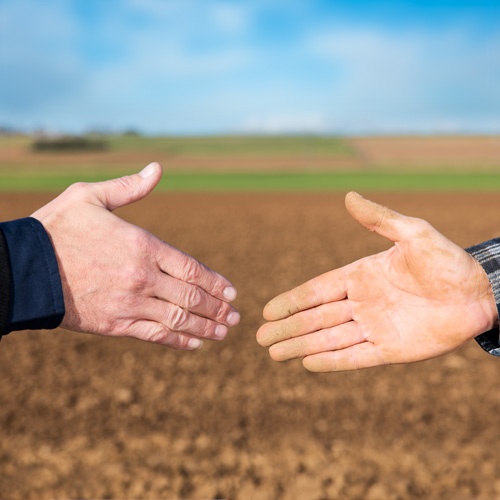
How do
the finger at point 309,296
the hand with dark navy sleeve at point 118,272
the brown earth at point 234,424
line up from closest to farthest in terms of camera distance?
the hand with dark navy sleeve at point 118,272 → the finger at point 309,296 → the brown earth at point 234,424

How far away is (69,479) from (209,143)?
5103cm

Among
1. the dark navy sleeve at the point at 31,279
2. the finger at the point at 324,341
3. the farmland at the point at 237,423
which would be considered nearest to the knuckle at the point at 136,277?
the dark navy sleeve at the point at 31,279

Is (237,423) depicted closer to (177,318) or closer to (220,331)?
(220,331)

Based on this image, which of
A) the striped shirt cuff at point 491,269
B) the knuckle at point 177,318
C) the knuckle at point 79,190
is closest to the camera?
the knuckle at point 79,190

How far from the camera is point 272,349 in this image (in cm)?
295

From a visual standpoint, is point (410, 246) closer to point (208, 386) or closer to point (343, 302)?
point (343, 302)

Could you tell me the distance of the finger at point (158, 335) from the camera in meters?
2.70

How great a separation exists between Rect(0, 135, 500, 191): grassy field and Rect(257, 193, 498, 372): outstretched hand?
27.0m

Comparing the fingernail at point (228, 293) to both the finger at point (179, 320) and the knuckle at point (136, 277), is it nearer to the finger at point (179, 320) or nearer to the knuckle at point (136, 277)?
the finger at point (179, 320)

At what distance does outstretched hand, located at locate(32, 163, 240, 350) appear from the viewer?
2508 millimetres

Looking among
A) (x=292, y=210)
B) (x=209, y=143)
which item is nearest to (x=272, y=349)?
(x=292, y=210)

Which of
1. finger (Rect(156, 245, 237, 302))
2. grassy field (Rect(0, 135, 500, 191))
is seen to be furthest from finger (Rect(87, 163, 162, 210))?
grassy field (Rect(0, 135, 500, 191))

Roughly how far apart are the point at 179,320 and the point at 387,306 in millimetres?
1188

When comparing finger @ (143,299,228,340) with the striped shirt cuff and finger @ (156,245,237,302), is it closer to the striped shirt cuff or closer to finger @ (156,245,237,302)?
finger @ (156,245,237,302)
